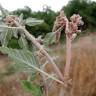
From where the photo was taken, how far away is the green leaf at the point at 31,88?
0.48 meters

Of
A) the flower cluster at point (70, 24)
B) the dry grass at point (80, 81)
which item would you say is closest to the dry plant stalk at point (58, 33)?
the flower cluster at point (70, 24)

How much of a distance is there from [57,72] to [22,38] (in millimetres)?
130

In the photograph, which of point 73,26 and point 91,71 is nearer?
point 73,26

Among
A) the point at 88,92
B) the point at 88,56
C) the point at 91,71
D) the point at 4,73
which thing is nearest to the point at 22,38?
the point at 88,92

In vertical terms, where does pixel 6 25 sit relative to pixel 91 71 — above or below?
above

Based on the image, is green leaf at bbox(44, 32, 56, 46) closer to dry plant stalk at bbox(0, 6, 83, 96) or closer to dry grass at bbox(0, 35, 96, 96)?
dry plant stalk at bbox(0, 6, 83, 96)

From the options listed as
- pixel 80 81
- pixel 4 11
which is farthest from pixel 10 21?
pixel 80 81

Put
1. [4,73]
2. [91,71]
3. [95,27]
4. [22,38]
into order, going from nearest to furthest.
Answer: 1. [22,38]
2. [91,71]
3. [4,73]
4. [95,27]

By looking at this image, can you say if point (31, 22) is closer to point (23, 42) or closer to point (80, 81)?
point (23, 42)

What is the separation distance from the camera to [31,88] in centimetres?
49

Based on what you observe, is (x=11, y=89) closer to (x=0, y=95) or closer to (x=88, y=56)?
(x=0, y=95)

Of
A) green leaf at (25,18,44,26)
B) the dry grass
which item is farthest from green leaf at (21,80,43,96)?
the dry grass

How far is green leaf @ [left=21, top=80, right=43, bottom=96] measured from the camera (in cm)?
48

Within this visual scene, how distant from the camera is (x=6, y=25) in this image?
1.72 feet
